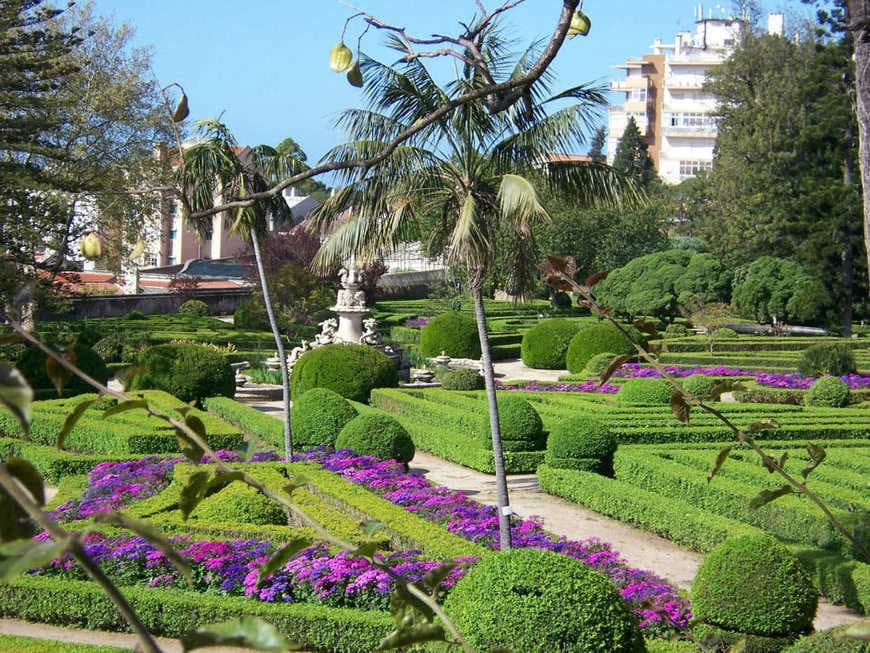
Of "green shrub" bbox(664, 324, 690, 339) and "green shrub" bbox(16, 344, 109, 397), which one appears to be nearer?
"green shrub" bbox(16, 344, 109, 397)

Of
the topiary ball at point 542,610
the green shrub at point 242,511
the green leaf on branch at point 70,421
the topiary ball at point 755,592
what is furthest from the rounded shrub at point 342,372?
the green leaf on branch at point 70,421

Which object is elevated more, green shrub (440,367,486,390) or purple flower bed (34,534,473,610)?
green shrub (440,367,486,390)

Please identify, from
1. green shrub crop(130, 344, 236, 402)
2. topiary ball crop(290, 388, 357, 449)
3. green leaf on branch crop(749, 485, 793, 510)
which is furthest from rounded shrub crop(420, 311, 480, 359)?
green leaf on branch crop(749, 485, 793, 510)

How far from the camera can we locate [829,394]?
18.1m

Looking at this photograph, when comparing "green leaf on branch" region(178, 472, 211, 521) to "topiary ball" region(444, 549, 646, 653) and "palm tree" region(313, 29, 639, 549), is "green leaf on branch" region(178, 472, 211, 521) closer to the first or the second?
"topiary ball" region(444, 549, 646, 653)

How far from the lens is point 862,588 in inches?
328

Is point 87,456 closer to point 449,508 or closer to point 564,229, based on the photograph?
point 449,508

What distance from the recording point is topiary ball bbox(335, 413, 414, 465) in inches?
500

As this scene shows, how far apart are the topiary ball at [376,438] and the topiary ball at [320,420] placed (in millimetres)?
633

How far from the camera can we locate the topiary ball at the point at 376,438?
12693 mm

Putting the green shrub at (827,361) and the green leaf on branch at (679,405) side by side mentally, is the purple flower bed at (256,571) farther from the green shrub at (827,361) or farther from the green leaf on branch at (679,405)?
the green shrub at (827,361)

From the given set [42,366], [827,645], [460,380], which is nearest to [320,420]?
[42,366]

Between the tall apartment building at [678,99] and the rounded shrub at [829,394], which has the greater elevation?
the tall apartment building at [678,99]

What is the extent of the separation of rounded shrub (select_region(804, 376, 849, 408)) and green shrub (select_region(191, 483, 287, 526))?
11.3m
